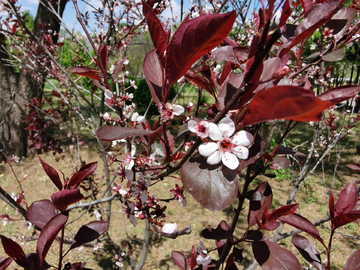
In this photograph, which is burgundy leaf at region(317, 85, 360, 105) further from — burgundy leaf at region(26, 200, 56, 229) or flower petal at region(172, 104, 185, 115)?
burgundy leaf at region(26, 200, 56, 229)

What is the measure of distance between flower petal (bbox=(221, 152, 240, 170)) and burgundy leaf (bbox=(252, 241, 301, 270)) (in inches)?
12.0

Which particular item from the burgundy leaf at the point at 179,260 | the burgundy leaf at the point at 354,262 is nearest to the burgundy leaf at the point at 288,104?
the burgundy leaf at the point at 354,262

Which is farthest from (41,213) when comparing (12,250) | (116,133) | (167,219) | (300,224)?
(167,219)

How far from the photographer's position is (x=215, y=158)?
0.52 meters

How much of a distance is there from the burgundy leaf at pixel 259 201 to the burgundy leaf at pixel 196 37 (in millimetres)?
453

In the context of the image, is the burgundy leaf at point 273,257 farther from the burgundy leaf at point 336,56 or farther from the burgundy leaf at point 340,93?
the burgundy leaf at point 336,56

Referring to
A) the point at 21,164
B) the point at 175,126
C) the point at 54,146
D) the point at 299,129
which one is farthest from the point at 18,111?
the point at 299,129

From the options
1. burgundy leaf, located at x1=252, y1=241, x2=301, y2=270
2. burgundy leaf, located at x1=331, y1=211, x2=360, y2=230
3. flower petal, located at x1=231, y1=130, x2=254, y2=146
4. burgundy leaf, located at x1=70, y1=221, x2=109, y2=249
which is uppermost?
flower petal, located at x1=231, y1=130, x2=254, y2=146

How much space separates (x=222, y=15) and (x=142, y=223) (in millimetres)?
3345

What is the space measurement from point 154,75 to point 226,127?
22 cm

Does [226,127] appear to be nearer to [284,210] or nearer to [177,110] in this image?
[177,110]

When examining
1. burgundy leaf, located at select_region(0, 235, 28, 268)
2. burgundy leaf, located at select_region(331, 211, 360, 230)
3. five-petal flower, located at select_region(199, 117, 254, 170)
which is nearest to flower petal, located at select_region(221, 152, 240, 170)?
five-petal flower, located at select_region(199, 117, 254, 170)

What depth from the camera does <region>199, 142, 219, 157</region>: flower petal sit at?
0.51 m

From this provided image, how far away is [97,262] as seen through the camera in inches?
104
